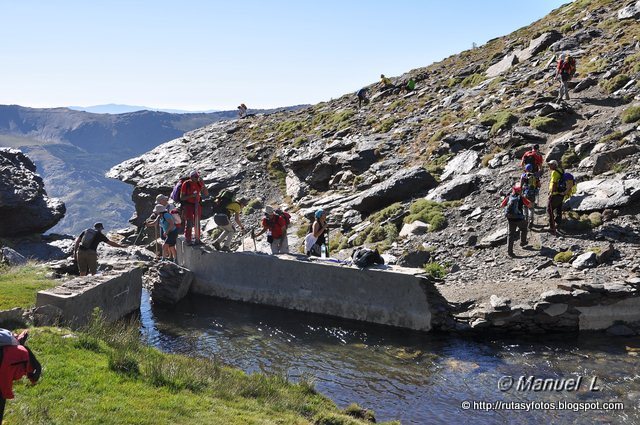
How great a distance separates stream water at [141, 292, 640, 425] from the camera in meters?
10.8

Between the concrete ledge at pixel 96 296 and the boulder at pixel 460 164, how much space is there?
44.8 ft

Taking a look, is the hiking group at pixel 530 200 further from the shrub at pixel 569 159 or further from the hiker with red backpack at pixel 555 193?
the shrub at pixel 569 159

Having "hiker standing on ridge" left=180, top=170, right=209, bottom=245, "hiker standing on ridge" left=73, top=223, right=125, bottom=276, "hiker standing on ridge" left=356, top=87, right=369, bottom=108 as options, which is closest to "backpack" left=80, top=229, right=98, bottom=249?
"hiker standing on ridge" left=73, top=223, right=125, bottom=276

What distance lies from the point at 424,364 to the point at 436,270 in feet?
16.0

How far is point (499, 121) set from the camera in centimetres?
2691

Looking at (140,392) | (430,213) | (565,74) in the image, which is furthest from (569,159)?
(140,392)

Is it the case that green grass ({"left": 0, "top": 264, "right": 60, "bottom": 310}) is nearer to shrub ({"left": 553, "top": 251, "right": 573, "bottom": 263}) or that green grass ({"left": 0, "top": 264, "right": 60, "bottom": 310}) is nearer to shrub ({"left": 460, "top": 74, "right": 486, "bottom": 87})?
shrub ({"left": 553, "top": 251, "right": 573, "bottom": 263})

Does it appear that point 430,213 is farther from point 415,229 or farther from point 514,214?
point 514,214

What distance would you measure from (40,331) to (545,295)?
11595 mm

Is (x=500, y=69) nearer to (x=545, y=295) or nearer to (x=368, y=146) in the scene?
(x=368, y=146)

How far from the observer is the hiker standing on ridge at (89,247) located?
686 inches

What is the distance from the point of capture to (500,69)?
37875 millimetres

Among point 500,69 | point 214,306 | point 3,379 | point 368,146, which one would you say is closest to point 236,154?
point 368,146

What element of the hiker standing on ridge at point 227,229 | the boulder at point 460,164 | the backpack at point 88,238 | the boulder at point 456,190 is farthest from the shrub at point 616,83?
the backpack at point 88,238
